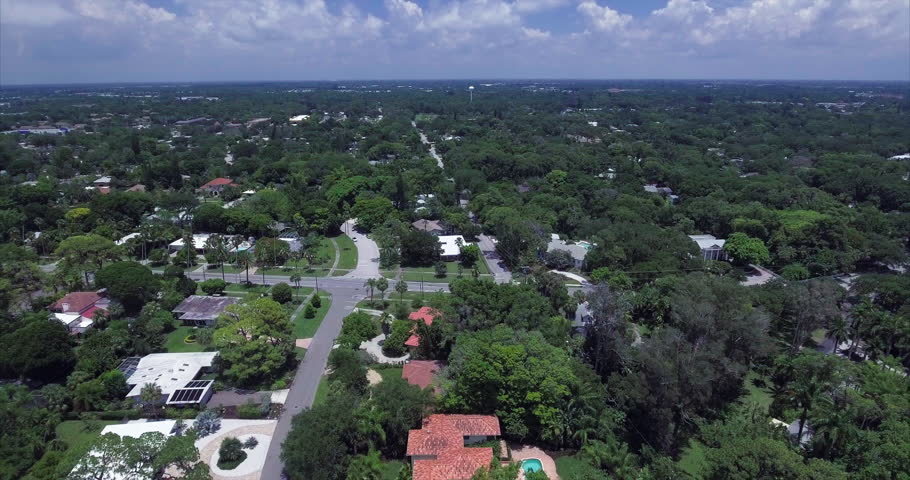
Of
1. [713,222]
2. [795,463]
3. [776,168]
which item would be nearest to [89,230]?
[795,463]

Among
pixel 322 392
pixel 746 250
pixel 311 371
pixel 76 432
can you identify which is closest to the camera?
pixel 76 432

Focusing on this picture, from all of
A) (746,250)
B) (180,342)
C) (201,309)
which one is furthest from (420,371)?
(746,250)

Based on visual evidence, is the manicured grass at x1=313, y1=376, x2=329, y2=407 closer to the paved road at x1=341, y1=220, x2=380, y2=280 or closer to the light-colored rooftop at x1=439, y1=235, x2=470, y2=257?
the paved road at x1=341, y1=220, x2=380, y2=280

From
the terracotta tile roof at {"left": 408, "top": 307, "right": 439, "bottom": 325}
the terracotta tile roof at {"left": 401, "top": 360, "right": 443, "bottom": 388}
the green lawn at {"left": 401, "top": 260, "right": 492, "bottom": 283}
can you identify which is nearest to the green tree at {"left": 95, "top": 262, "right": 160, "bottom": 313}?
the terracotta tile roof at {"left": 408, "top": 307, "right": 439, "bottom": 325}

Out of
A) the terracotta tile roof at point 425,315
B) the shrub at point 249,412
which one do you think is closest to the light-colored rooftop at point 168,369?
the shrub at point 249,412

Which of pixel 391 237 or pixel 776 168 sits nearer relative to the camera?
pixel 391 237

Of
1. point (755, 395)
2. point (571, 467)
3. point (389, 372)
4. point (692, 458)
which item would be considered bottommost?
point (692, 458)

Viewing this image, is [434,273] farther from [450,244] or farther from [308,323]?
[308,323]

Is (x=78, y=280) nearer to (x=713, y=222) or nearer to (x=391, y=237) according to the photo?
(x=391, y=237)

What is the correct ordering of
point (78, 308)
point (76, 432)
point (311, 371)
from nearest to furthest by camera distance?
point (76, 432) → point (311, 371) → point (78, 308)
